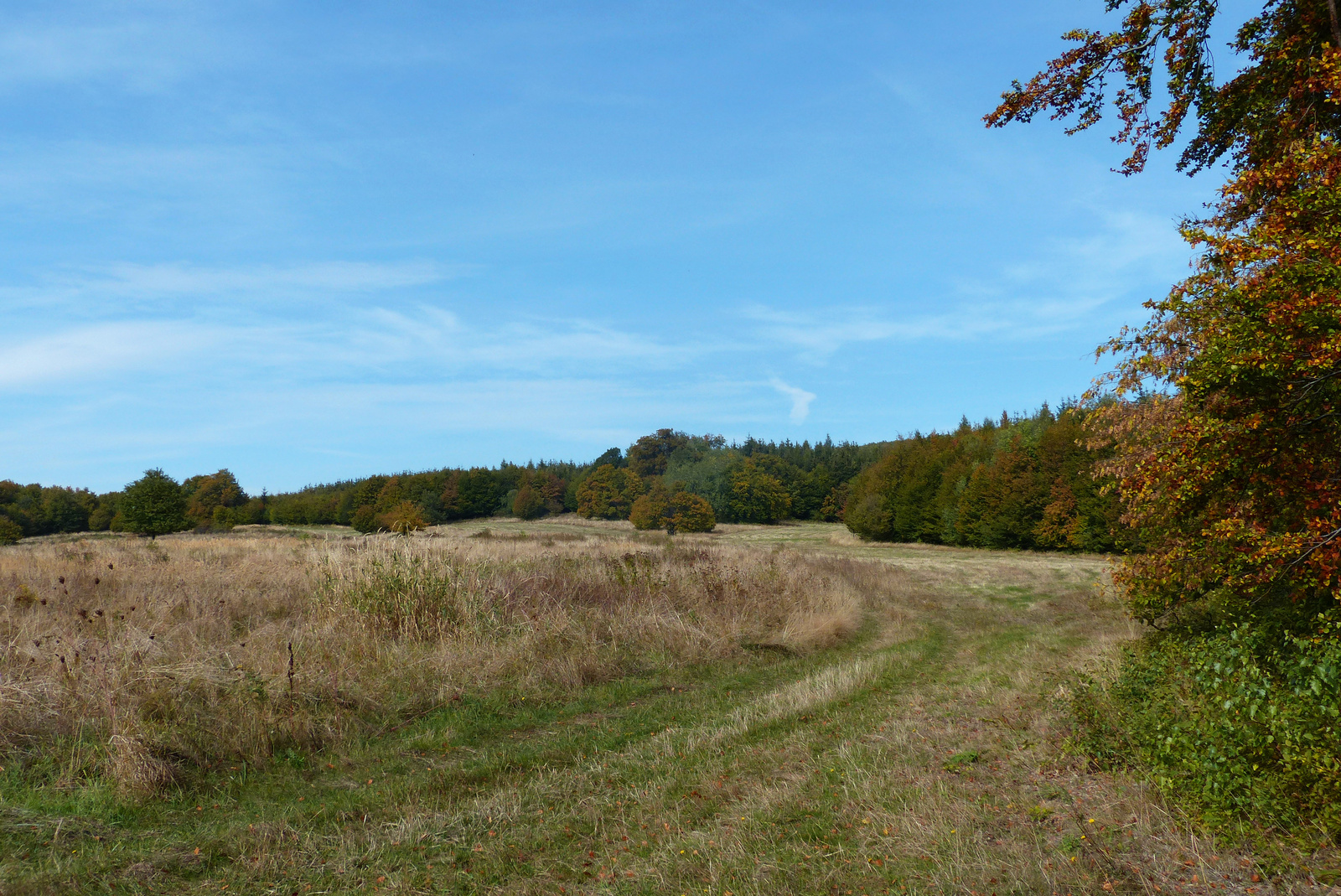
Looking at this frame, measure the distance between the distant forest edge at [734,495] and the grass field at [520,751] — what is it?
4.14m

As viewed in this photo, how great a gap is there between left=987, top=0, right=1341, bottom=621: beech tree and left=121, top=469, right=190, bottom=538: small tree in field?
45.9 metres

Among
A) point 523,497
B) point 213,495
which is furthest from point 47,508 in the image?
point 523,497

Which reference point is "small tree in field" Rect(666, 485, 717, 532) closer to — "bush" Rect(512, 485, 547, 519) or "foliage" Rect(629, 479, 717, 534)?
"foliage" Rect(629, 479, 717, 534)

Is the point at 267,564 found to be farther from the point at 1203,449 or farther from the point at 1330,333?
the point at 1330,333

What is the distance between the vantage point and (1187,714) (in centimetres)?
582

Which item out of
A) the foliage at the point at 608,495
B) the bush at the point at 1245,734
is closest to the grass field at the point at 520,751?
the bush at the point at 1245,734

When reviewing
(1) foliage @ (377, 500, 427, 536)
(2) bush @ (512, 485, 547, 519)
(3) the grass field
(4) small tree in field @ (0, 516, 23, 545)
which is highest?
A: (2) bush @ (512, 485, 547, 519)

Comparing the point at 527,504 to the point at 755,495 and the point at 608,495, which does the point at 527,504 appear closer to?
the point at 608,495

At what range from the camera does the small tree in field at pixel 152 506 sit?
39625 millimetres

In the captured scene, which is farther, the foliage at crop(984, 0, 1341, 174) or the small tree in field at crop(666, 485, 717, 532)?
the small tree in field at crop(666, 485, 717, 532)

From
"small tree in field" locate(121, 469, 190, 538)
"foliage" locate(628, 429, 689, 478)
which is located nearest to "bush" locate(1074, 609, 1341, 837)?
"small tree in field" locate(121, 469, 190, 538)

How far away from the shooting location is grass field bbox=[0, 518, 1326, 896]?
459 cm

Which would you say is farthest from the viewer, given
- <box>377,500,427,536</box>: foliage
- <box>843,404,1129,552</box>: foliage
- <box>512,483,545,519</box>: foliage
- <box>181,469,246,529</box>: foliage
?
<box>512,483,545,519</box>: foliage

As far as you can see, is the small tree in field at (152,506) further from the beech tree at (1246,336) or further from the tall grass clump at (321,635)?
the beech tree at (1246,336)
